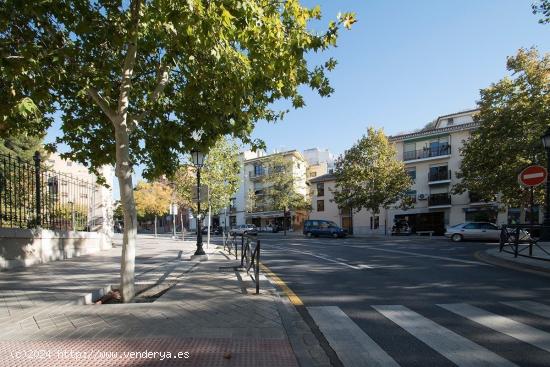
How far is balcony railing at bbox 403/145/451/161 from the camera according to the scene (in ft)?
146

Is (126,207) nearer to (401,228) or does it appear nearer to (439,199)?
(401,228)

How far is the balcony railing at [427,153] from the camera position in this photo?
44572mm

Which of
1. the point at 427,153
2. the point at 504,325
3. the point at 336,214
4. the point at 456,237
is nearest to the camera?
the point at 504,325

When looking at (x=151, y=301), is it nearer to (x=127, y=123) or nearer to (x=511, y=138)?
(x=127, y=123)

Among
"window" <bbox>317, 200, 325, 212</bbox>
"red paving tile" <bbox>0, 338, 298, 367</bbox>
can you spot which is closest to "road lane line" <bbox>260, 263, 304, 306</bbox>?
"red paving tile" <bbox>0, 338, 298, 367</bbox>

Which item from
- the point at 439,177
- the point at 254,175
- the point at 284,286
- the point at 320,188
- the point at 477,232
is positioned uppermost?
the point at 254,175

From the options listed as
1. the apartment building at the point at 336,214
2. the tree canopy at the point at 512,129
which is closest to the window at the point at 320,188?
the apartment building at the point at 336,214

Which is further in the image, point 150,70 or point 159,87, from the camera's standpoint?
point 150,70

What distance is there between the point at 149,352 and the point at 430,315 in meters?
3.90

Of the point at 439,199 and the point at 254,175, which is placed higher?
the point at 254,175

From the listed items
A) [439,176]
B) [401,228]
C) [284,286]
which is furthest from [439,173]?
[284,286]

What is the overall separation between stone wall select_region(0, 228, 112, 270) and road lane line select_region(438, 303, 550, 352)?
382 inches

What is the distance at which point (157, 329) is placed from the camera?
192 inches

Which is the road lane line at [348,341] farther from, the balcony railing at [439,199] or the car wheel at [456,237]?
the balcony railing at [439,199]
